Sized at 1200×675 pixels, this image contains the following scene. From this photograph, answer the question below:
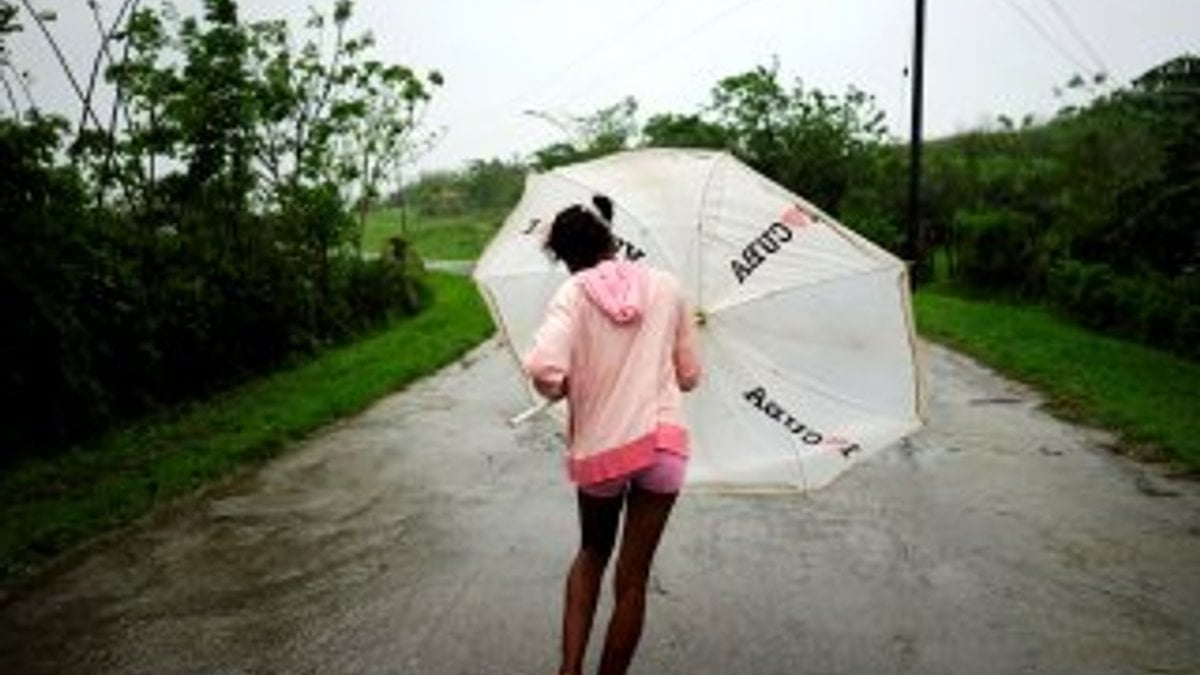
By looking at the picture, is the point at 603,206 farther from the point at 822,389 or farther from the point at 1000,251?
the point at 1000,251

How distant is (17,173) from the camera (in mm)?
11680

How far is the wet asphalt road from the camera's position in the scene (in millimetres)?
6035

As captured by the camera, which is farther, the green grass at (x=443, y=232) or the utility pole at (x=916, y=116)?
the green grass at (x=443, y=232)

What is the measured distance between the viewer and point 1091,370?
1698 cm

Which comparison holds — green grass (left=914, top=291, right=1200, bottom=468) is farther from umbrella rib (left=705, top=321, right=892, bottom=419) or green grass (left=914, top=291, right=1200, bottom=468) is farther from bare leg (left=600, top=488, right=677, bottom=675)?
bare leg (left=600, top=488, right=677, bottom=675)

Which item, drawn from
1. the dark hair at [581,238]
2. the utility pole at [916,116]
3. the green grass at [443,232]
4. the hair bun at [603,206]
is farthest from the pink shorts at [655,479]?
the green grass at [443,232]

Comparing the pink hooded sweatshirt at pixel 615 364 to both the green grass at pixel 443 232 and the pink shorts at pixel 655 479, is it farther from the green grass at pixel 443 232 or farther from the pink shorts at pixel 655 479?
the green grass at pixel 443 232

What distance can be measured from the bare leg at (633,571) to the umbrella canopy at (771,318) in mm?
1103

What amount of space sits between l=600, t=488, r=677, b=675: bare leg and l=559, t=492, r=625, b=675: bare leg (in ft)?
0.28

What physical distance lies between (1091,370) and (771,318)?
1234 centimetres

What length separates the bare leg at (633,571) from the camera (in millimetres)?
4914

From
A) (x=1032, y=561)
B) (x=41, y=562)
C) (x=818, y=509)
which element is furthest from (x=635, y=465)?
(x=41, y=562)

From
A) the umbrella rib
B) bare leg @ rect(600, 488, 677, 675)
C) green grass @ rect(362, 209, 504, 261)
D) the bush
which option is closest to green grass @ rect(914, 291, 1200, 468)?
the bush

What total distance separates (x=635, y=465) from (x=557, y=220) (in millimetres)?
958
